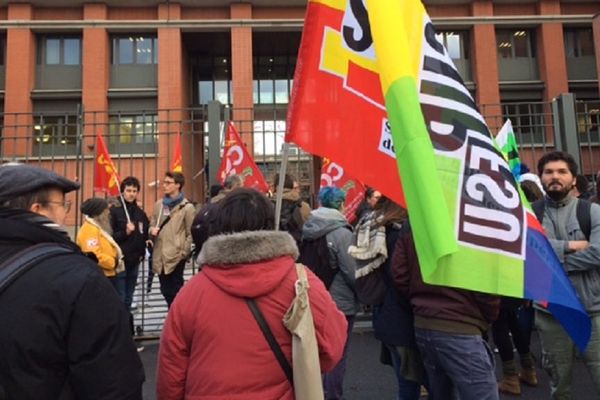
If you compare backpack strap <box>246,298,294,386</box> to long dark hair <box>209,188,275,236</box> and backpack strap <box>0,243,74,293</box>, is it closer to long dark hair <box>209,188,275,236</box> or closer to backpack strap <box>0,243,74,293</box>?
long dark hair <box>209,188,275,236</box>

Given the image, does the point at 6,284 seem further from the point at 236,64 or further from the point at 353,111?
the point at 236,64

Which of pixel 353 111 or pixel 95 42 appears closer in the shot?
pixel 353 111

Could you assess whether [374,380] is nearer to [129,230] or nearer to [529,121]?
[129,230]

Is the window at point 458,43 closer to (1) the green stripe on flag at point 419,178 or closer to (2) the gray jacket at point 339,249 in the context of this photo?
(2) the gray jacket at point 339,249

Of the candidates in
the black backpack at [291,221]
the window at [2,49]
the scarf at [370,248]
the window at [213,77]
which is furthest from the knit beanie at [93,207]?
the window at [2,49]

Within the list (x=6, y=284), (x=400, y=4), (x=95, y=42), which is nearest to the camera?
(x=6, y=284)

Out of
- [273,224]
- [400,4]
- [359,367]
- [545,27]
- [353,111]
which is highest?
[545,27]

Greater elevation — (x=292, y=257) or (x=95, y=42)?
(x=95, y=42)

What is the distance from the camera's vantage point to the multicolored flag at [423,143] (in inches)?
81.4

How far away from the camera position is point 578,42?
25328 mm

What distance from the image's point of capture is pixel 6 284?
158 cm

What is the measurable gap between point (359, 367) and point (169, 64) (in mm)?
20246

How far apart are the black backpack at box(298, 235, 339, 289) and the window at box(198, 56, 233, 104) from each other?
74.3 feet

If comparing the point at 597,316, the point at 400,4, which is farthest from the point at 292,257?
the point at 597,316
